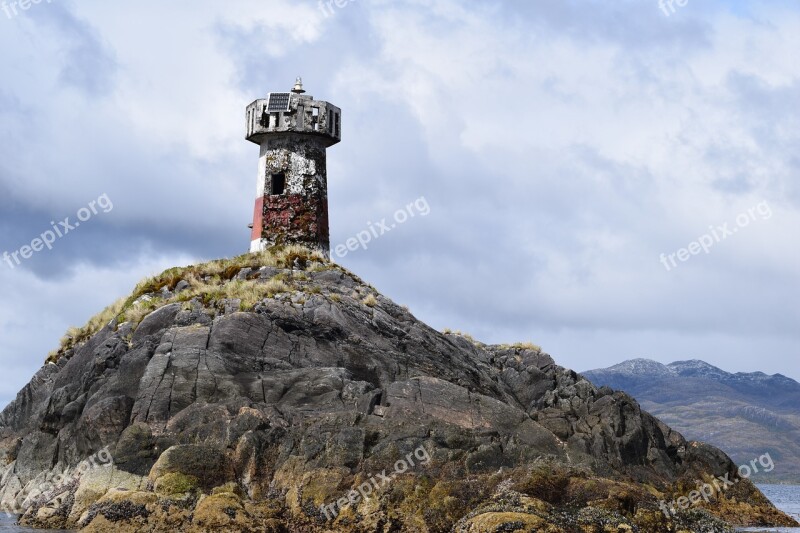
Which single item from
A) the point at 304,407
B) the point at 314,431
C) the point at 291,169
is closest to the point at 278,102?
the point at 291,169

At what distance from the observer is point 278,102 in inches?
2544

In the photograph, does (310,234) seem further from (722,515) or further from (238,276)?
(722,515)

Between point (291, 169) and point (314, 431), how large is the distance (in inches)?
1022

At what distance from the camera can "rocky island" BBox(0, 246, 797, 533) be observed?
124 ft

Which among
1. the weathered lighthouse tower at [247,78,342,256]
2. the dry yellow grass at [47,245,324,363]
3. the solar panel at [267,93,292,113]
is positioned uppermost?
the solar panel at [267,93,292,113]

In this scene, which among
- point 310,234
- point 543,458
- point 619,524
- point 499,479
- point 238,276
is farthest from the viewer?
point 310,234

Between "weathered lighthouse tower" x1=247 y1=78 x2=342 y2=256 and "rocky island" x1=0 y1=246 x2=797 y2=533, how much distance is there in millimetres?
3921

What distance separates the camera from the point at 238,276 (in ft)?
190

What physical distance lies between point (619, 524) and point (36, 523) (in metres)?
21.7

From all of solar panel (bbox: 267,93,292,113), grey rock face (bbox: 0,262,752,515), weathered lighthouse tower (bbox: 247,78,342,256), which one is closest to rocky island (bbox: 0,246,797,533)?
grey rock face (bbox: 0,262,752,515)

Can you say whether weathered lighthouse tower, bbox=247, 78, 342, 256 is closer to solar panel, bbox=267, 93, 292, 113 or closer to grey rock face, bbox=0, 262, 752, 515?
solar panel, bbox=267, 93, 292, 113

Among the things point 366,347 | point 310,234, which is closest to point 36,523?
point 366,347

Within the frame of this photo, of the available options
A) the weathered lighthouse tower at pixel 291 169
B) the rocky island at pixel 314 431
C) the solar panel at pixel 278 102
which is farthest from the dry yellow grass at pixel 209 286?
the solar panel at pixel 278 102

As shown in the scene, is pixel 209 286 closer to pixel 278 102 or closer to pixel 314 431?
pixel 278 102
